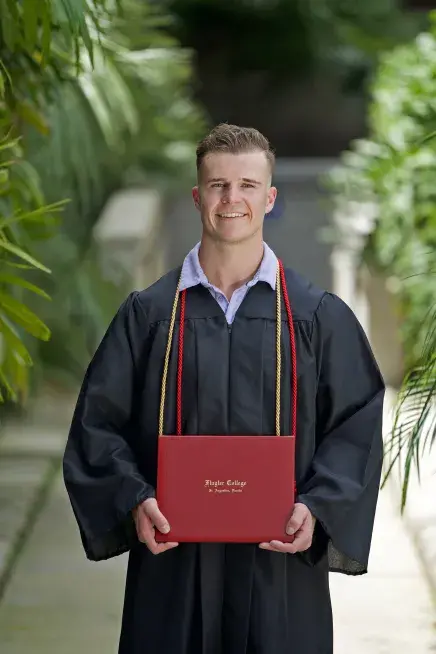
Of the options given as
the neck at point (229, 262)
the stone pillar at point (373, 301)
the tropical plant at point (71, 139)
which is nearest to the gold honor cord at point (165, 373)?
the neck at point (229, 262)

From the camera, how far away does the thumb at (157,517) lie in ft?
8.32

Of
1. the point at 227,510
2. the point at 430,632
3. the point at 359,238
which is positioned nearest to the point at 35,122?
the point at 430,632

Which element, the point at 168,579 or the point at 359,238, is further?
the point at 359,238

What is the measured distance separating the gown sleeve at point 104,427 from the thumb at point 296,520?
0.33 m

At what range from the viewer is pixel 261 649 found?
8.84ft

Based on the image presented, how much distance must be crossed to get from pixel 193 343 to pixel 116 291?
16.8 ft

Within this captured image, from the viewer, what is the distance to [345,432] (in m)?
2.71

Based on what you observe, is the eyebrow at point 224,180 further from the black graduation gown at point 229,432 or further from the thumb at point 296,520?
the thumb at point 296,520

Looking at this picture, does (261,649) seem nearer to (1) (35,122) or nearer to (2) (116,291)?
(1) (35,122)

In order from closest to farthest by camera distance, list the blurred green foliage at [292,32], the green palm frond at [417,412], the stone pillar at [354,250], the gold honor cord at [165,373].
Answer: the gold honor cord at [165,373], the green palm frond at [417,412], the stone pillar at [354,250], the blurred green foliage at [292,32]

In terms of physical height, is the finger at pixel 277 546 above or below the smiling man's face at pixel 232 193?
below

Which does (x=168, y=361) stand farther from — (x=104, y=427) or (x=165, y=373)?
(x=104, y=427)

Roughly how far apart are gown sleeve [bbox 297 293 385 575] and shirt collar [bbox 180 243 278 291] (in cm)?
12

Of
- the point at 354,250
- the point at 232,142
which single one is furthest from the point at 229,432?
the point at 354,250
